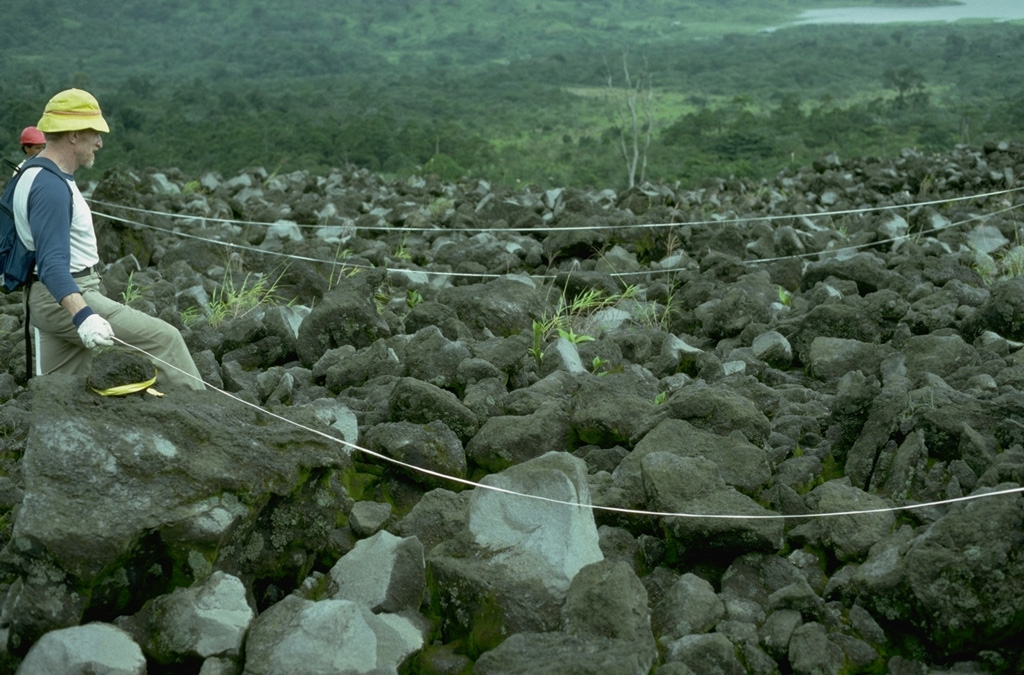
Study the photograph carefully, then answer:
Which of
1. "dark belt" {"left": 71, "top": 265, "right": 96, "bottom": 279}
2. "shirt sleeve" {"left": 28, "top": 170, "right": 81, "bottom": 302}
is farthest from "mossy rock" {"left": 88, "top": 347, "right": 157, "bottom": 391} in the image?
"dark belt" {"left": 71, "top": 265, "right": 96, "bottom": 279}

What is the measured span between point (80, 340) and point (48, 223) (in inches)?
17.2

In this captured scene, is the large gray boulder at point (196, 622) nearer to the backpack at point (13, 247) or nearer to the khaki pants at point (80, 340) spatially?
the khaki pants at point (80, 340)

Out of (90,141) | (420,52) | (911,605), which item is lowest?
(420,52)

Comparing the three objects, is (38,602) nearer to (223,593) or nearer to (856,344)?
(223,593)

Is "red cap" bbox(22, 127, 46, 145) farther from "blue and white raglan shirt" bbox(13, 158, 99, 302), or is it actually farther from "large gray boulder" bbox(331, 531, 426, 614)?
"large gray boulder" bbox(331, 531, 426, 614)

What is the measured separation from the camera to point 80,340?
396cm

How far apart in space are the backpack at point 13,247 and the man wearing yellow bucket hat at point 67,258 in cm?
3

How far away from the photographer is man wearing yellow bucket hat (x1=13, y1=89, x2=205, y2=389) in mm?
3682

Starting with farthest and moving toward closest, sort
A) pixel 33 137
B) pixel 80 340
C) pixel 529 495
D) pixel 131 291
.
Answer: pixel 131 291 < pixel 33 137 < pixel 80 340 < pixel 529 495

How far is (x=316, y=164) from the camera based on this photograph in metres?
22.7

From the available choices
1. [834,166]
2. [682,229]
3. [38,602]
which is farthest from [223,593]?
[834,166]

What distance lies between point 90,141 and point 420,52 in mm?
57492

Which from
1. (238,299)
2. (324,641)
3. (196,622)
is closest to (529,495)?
(324,641)

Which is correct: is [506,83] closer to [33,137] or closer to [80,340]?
[33,137]
